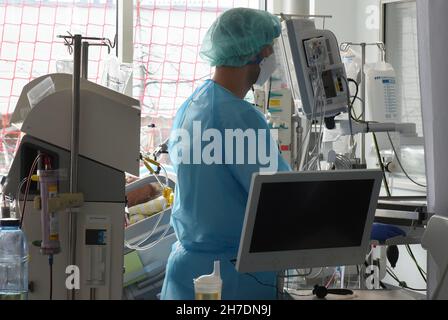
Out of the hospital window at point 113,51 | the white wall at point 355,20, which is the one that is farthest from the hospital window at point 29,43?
the white wall at point 355,20

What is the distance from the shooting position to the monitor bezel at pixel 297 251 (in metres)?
1.94

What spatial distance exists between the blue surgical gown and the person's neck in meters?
0.07

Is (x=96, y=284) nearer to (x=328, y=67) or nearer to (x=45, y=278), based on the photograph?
(x=45, y=278)

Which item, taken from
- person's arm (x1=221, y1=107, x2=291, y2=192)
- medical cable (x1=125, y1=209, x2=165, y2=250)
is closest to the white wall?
medical cable (x1=125, y1=209, x2=165, y2=250)

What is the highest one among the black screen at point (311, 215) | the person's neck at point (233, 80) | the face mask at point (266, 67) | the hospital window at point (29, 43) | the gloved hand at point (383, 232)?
the hospital window at point (29, 43)

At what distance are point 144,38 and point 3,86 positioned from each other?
101cm

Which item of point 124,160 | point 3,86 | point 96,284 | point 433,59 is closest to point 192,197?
point 124,160

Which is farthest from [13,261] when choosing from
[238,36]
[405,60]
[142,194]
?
[405,60]

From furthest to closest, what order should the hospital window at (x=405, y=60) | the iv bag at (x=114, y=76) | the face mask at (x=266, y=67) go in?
the hospital window at (x=405, y=60) → the iv bag at (x=114, y=76) → the face mask at (x=266, y=67)

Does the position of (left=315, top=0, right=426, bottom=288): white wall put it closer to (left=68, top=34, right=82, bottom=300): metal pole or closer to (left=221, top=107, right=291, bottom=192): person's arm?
(left=221, top=107, right=291, bottom=192): person's arm

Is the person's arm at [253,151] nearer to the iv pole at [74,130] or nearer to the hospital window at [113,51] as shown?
the iv pole at [74,130]

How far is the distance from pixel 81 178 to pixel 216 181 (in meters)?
0.44

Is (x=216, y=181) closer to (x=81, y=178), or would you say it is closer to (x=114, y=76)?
(x=81, y=178)

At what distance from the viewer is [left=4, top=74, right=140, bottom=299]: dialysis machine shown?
7.97ft
